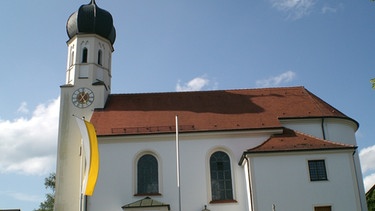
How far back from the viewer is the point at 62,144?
25.2 meters

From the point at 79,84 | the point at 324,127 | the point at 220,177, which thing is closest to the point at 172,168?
the point at 220,177

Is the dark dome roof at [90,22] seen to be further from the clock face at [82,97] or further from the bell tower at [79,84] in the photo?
the clock face at [82,97]

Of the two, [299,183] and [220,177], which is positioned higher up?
[220,177]

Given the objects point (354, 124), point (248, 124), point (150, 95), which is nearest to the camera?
point (248, 124)

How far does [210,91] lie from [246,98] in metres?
2.66

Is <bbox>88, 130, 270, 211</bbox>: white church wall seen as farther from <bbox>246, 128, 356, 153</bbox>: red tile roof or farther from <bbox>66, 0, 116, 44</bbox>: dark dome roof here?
<bbox>66, 0, 116, 44</bbox>: dark dome roof

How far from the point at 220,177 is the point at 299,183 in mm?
4476

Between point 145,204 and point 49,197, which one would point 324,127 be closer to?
point 145,204

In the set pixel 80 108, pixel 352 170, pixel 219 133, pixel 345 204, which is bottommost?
pixel 345 204

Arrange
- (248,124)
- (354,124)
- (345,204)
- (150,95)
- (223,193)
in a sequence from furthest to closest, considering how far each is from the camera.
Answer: (150,95)
(354,124)
(248,124)
(223,193)
(345,204)

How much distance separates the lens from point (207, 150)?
76.1 feet

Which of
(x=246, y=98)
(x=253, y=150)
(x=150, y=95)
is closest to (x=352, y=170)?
(x=253, y=150)

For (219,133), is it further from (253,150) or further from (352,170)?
(352,170)

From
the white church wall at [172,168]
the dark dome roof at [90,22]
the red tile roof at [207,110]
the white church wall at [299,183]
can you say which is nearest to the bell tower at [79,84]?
the dark dome roof at [90,22]
